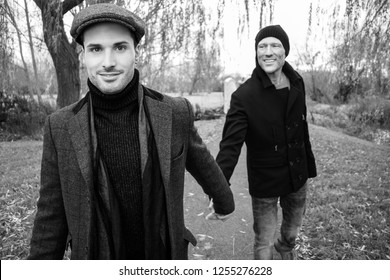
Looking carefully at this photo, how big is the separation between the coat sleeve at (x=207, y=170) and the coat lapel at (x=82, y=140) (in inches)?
20.5

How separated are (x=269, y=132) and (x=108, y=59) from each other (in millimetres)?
1434

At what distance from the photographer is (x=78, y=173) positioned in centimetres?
154

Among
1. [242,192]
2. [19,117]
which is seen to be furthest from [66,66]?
[19,117]

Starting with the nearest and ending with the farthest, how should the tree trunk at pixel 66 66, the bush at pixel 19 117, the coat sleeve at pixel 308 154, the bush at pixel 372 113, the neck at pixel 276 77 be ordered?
the neck at pixel 276 77
the coat sleeve at pixel 308 154
the tree trunk at pixel 66 66
the bush at pixel 19 117
the bush at pixel 372 113

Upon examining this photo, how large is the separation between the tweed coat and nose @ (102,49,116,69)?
0.24 m

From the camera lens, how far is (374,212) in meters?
4.74

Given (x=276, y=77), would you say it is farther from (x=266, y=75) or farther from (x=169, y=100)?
(x=169, y=100)

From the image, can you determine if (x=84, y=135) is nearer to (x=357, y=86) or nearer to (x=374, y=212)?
(x=357, y=86)

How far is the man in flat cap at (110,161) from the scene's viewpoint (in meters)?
1.52

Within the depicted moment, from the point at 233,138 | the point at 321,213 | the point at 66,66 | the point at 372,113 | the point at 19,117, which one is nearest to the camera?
the point at 233,138

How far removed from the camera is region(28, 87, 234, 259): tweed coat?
1.54m

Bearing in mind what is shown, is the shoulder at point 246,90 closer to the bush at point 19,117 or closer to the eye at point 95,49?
the eye at point 95,49

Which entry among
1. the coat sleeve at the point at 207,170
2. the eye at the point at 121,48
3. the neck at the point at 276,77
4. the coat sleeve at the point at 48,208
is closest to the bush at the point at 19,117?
the neck at the point at 276,77

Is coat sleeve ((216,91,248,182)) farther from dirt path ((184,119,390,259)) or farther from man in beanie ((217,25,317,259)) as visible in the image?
dirt path ((184,119,390,259))
